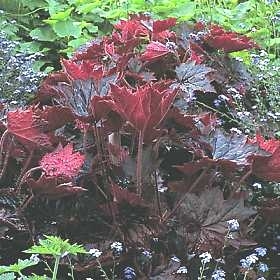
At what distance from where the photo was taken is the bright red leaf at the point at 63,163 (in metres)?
1.72

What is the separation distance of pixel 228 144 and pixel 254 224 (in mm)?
349

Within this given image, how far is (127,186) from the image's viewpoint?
6.08ft

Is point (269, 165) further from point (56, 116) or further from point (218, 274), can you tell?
point (56, 116)

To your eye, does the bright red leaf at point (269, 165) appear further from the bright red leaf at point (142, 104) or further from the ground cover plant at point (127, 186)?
the bright red leaf at point (142, 104)

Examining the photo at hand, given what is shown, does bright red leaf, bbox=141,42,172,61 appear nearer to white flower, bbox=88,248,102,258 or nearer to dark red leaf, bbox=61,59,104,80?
dark red leaf, bbox=61,59,104,80

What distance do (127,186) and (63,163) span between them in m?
0.21

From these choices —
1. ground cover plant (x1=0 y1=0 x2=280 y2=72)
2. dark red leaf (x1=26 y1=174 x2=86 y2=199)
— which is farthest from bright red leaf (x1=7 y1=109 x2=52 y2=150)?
ground cover plant (x1=0 y1=0 x2=280 y2=72)

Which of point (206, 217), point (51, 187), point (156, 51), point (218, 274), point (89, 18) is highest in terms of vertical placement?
point (156, 51)

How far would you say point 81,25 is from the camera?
370 centimetres

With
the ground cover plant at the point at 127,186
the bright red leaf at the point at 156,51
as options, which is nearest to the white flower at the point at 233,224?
the ground cover plant at the point at 127,186

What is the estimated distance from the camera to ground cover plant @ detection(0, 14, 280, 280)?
1.75m

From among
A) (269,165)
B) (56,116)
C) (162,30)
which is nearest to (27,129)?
(56,116)

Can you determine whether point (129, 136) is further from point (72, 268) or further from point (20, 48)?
point (20, 48)

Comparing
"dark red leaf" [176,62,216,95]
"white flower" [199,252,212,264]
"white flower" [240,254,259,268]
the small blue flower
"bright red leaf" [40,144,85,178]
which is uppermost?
"dark red leaf" [176,62,216,95]
